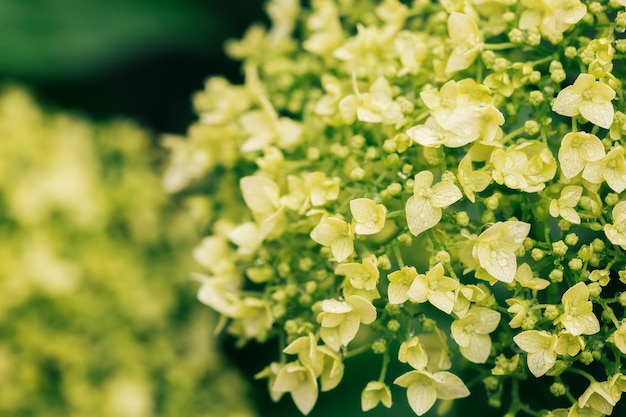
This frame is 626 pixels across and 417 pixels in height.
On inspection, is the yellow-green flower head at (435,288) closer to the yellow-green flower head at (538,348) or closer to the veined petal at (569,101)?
the yellow-green flower head at (538,348)

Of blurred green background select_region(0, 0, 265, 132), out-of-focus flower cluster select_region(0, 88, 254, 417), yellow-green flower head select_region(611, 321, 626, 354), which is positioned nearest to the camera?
yellow-green flower head select_region(611, 321, 626, 354)

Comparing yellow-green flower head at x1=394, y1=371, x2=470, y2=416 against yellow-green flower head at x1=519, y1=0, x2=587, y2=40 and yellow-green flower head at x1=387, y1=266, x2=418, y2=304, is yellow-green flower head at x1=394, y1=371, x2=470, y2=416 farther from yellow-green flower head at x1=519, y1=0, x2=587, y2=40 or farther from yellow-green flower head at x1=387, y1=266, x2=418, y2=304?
yellow-green flower head at x1=519, y1=0, x2=587, y2=40

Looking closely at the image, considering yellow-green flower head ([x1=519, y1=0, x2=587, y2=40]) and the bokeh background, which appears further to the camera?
the bokeh background

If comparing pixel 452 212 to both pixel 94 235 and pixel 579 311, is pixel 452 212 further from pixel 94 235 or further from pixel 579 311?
pixel 94 235

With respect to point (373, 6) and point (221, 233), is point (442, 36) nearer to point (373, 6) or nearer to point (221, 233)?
point (373, 6)

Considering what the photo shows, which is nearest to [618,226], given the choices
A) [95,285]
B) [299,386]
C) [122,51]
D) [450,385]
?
[450,385]

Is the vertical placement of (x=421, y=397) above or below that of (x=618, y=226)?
below

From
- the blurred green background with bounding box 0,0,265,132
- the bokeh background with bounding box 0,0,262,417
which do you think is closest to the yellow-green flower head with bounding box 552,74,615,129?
the bokeh background with bounding box 0,0,262,417
